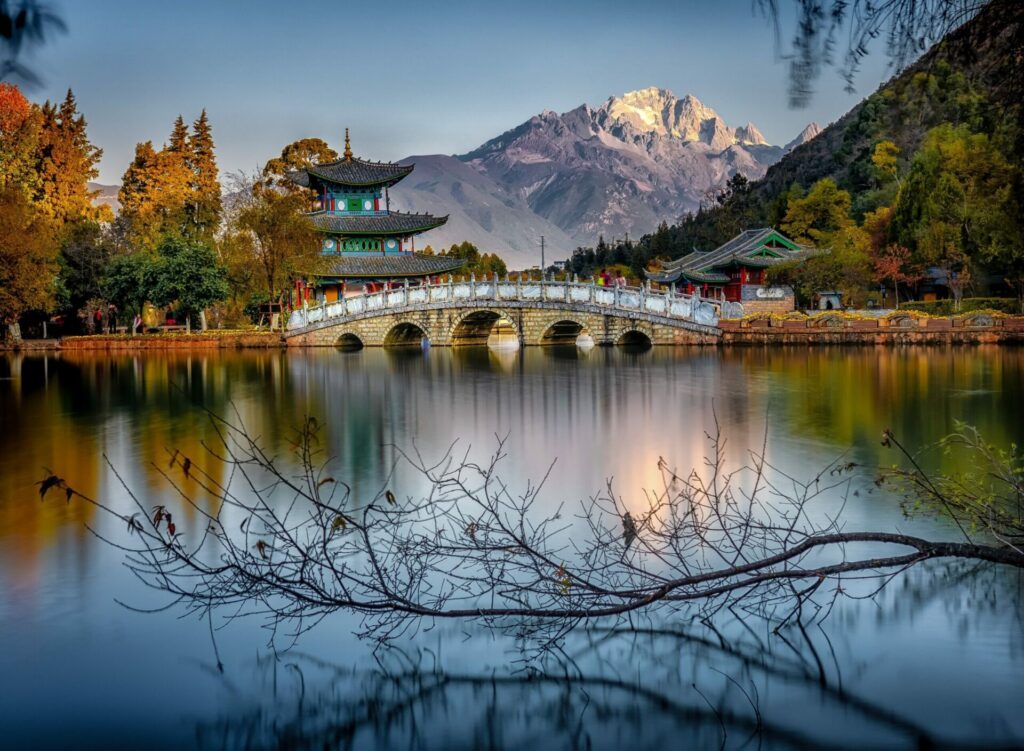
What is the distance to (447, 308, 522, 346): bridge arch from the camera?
3134 centimetres

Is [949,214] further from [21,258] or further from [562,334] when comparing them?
[21,258]

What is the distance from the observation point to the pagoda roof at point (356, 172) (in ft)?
128

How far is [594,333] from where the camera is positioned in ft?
96.9

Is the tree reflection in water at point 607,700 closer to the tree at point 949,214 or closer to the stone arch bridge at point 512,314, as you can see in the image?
the stone arch bridge at point 512,314

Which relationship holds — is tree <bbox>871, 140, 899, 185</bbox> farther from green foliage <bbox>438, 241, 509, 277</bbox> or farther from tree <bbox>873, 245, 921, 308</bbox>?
green foliage <bbox>438, 241, 509, 277</bbox>

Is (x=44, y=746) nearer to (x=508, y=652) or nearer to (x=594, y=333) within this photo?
(x=508, y=652)

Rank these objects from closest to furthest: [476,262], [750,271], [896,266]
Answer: [896,266]
[750,271]
[476,262]

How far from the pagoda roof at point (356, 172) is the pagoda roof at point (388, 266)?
10.2ft

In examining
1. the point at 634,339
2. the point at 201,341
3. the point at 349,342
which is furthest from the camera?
the point at 349,342

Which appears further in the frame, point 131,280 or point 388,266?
point 388,266

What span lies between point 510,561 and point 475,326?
29867 mm

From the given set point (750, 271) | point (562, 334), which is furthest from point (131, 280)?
point (750, 271)

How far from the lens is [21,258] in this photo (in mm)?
30531

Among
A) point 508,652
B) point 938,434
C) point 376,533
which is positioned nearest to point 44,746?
point 508,652
